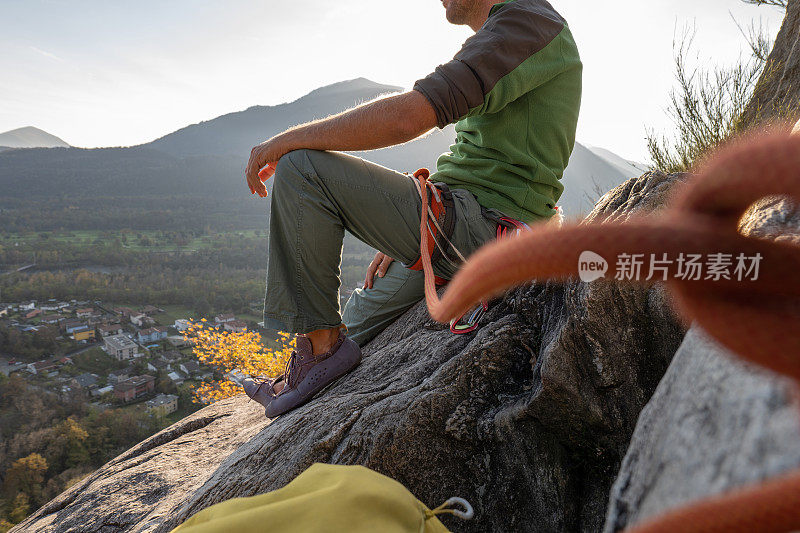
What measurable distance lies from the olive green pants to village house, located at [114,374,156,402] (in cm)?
3479

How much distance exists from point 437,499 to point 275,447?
94 centimetres

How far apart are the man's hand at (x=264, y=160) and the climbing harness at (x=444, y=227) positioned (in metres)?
0.78

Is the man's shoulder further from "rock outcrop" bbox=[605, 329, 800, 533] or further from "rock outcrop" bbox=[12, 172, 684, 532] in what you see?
"rock outcrop" bbox=[605, 329, 800, 533]

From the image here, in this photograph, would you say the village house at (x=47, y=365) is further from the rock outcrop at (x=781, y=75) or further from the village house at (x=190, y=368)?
the rock outcrop at (x=781, y=75)

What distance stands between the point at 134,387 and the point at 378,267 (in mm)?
34554

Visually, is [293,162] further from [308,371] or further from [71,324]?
[71,324]

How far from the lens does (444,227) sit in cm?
237

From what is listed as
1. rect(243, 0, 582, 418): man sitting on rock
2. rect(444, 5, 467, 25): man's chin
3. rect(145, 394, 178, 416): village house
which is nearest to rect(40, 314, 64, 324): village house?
rect(145, 394, 178, 416): village house

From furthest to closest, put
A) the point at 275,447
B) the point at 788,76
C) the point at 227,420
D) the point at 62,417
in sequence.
Answer: the point at 62,417
the point at 788,76
the point at 227,420
the point at 275,447

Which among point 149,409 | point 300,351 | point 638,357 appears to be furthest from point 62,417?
point 638,357

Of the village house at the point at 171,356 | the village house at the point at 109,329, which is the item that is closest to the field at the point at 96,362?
the village house at the point at 109,329

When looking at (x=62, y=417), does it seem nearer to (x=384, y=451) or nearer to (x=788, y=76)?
(x=384, y=451)

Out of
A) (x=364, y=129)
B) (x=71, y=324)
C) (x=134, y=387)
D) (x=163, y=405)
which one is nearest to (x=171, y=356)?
(x=134, y=387)

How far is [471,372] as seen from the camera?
195cm
